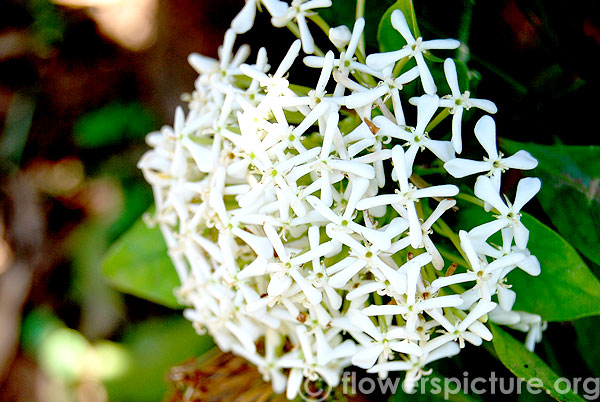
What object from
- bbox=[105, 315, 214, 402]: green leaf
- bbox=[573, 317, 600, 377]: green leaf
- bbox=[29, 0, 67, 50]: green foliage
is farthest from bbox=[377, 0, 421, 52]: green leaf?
bbox=[29, 0, 67, 50]: green foliage

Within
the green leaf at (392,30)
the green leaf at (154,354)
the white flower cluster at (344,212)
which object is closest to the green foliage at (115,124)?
the green leaf at (154,354)

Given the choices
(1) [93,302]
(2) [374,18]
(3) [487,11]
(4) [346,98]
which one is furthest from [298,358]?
(1) [93,302]

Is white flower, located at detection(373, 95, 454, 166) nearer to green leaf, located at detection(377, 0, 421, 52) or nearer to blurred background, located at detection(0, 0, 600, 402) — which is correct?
green leaf, located at detection(377, 0, 421, 52)

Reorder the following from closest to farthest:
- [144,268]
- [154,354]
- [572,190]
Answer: [572,190], [144,268], [154,354]

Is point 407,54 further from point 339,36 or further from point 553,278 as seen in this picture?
point 553,278

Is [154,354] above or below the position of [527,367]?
below

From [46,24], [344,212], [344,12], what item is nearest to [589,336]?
[344,212]

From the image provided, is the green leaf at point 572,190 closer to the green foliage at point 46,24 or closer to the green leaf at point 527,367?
the green leaf at point 527,367
